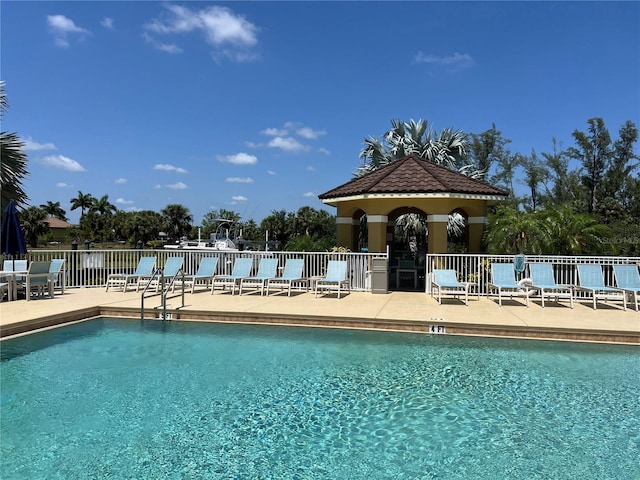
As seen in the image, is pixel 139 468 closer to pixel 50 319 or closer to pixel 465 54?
pixel 50 319

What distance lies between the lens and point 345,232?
1747 centimetres

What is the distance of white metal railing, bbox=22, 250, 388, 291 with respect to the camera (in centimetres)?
1368

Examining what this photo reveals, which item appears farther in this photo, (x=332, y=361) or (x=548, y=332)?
(x=548, y=332)

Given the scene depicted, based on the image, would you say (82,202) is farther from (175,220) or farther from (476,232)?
(476,232)

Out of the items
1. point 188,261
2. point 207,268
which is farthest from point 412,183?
point 188,261

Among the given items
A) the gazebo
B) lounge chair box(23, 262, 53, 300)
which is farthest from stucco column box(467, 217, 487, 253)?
lounge chair box(23, 262, 53, 300)

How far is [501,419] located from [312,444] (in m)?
2.22

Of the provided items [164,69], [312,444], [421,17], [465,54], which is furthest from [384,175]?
[312,444]

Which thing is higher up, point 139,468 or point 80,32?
point 80,32

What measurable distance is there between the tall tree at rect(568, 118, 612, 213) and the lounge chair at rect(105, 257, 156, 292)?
41972 mm

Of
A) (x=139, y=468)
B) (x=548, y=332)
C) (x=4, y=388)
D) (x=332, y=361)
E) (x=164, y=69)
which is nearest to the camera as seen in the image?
(x=139, y=468)

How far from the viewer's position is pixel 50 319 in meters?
9.02

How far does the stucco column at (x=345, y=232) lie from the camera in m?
17.4

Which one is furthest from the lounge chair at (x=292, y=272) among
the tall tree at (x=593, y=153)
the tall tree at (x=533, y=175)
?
the tall tree at (x=593, y=153)
